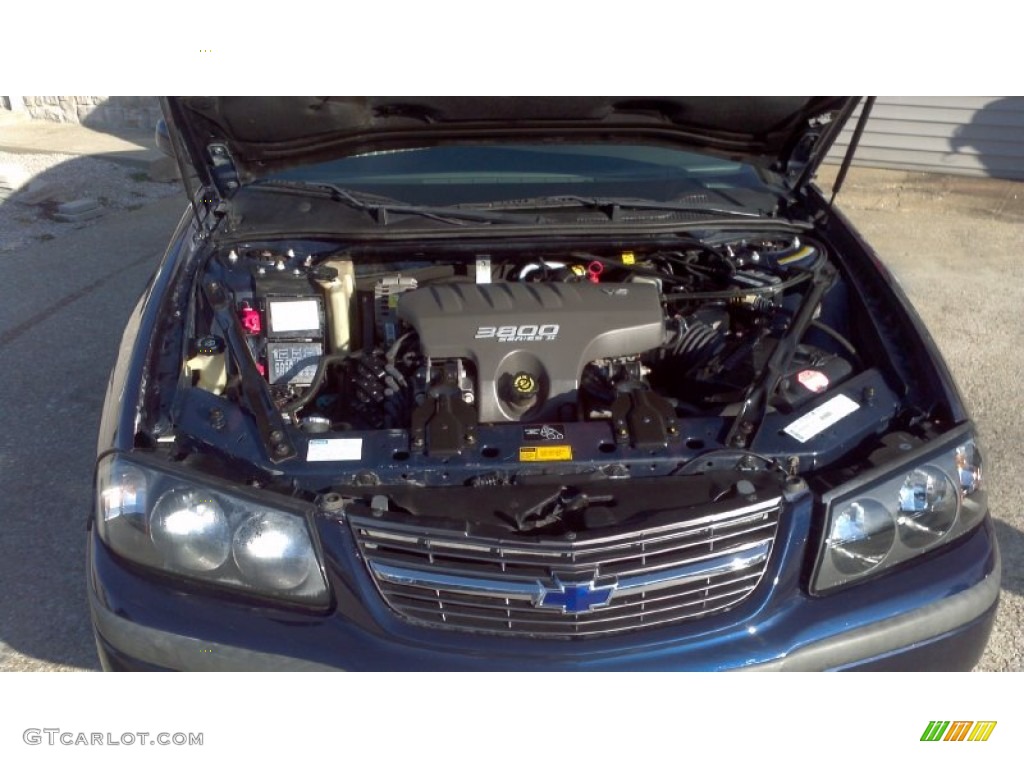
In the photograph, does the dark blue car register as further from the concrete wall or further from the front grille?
the concrete wall

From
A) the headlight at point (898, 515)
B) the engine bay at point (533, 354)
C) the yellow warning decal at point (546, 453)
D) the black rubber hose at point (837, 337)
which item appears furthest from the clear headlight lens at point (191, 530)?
the black rubber hose at point (837, 337)

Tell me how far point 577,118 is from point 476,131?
1.16 ft

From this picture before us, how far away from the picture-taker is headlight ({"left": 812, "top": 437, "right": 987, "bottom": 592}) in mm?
2082

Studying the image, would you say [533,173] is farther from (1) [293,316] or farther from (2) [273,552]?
(2) [273,552]

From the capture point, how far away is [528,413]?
100.0 inches

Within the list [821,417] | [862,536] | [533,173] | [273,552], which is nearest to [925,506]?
[862,536]

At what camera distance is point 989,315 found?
17.9 feet

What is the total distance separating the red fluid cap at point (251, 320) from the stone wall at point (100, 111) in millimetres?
8548

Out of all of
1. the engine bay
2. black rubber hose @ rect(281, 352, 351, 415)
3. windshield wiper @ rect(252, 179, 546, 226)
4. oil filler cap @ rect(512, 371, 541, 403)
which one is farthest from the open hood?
oil filler cap @ rect(512, 371, 541, 403)

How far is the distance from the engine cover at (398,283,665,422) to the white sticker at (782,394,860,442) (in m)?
0.52

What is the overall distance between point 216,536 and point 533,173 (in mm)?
1822

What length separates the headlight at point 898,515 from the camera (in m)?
2.08

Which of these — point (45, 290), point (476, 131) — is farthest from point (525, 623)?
point (45, 290)

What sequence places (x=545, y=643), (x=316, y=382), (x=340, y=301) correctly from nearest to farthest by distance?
(x=545, y=643) → (x=316, y=382) → (x=340, y=301)
